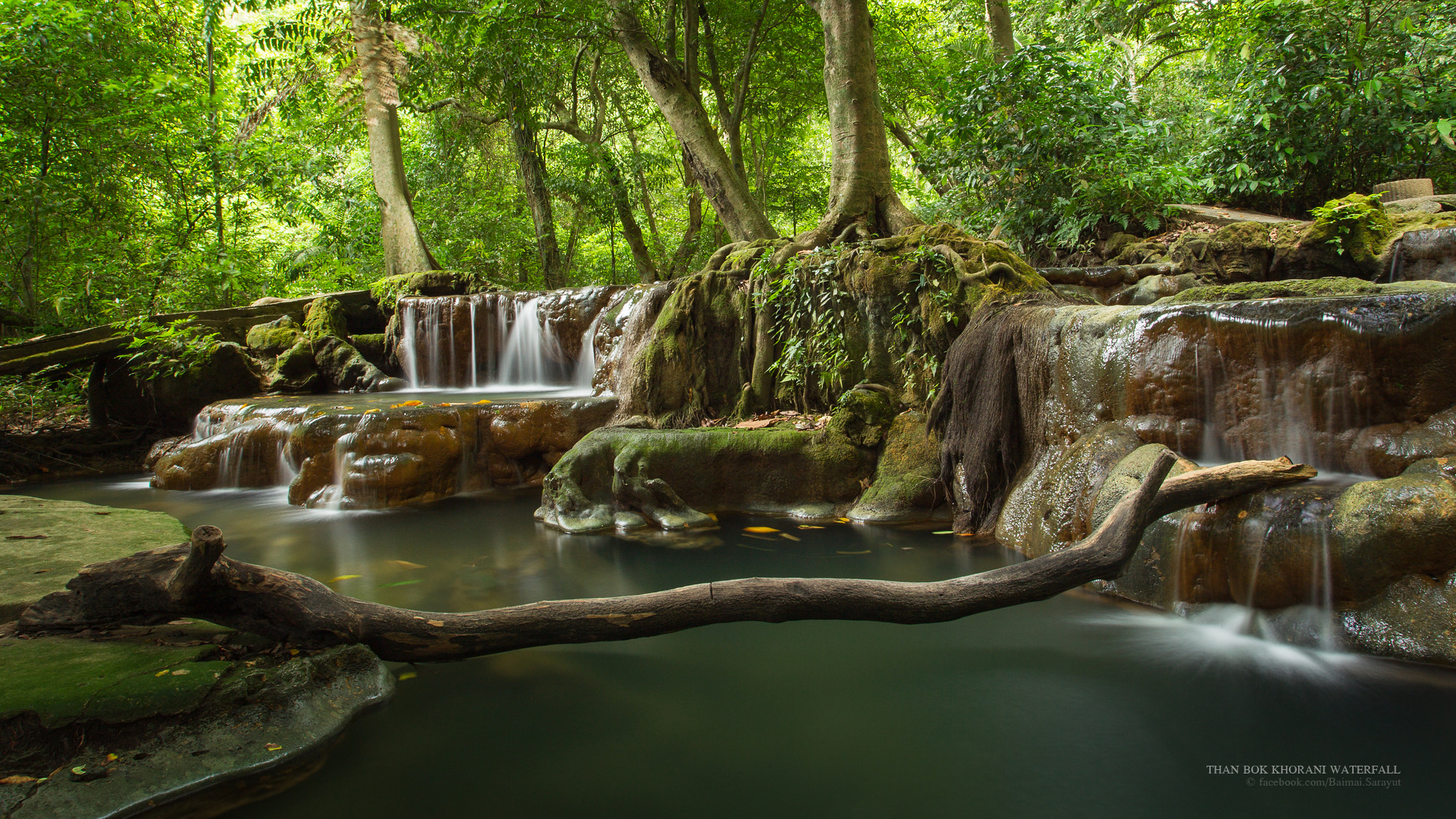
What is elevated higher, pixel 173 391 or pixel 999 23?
pixel 999 23

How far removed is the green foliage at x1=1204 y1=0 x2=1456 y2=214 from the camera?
8633mm

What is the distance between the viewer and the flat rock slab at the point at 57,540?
9.89ft

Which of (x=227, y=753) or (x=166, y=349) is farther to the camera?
(x=166, y=349)

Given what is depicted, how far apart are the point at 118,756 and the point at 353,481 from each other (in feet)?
15.1

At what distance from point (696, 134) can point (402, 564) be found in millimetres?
7787

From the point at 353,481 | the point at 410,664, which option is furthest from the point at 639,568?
the point at 353,481

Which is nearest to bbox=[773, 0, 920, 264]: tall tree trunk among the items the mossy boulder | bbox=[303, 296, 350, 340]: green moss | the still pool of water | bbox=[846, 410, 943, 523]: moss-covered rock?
bbox=[846, 410, 943, 523]: moss-covered rock

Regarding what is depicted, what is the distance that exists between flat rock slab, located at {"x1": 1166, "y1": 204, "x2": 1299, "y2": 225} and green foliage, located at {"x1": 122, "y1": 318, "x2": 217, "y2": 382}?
1234 centimetres

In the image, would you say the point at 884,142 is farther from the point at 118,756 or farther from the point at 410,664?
the point at 118,756

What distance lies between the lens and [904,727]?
2645 millimetres

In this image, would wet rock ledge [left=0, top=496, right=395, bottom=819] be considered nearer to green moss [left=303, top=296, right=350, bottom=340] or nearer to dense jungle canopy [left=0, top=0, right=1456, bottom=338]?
dense jungle canopy [left=0, top=0, right=1456, bottom=338]

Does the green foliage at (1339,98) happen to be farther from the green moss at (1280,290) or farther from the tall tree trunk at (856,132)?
the green moss at (1280,290)

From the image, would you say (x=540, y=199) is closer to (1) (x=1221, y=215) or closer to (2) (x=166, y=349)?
(2) (x=166, y=349)

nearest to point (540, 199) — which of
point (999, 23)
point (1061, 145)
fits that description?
point (999, 23)
